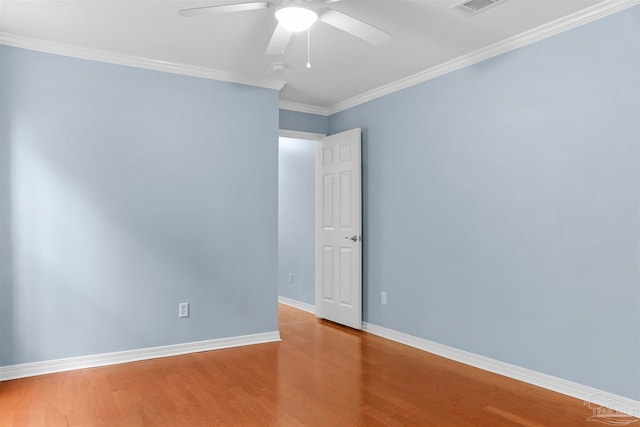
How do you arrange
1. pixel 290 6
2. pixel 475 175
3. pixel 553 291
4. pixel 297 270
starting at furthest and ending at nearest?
1. pixel 297 270
2. pixel 475 175
3. pixel 553 291
4. pixel 290 6

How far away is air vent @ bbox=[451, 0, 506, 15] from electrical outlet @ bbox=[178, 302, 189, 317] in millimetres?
3157

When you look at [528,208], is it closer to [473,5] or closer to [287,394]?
[473,5]

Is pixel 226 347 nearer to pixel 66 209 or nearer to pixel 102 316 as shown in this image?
pixel 102 316

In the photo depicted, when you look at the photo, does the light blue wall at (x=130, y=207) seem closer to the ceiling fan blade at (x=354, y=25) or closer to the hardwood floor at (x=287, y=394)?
the hardwood floor at (x=287, y=394)

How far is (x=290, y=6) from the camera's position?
2.43 metres

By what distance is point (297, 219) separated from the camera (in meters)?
6.28

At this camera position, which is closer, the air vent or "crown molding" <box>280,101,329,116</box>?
the air vent

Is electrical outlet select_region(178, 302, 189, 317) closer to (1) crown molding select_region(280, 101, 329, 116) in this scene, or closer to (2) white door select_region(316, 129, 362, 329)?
(2) white door select_region(316, 129, 362, 329)

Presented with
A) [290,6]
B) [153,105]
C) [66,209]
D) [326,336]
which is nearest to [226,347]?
[326,336]

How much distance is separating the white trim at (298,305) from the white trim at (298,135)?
2.13 meters

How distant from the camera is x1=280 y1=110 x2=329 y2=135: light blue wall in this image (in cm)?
524

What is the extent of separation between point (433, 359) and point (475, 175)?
1.58 m

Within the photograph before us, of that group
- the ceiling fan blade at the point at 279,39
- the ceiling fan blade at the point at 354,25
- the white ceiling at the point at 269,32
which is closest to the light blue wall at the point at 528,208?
the white ceiling at the point at 269,32

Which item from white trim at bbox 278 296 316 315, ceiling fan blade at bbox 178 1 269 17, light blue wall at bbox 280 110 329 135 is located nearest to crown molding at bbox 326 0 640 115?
light blue wall at bbox 280 110 329 135
